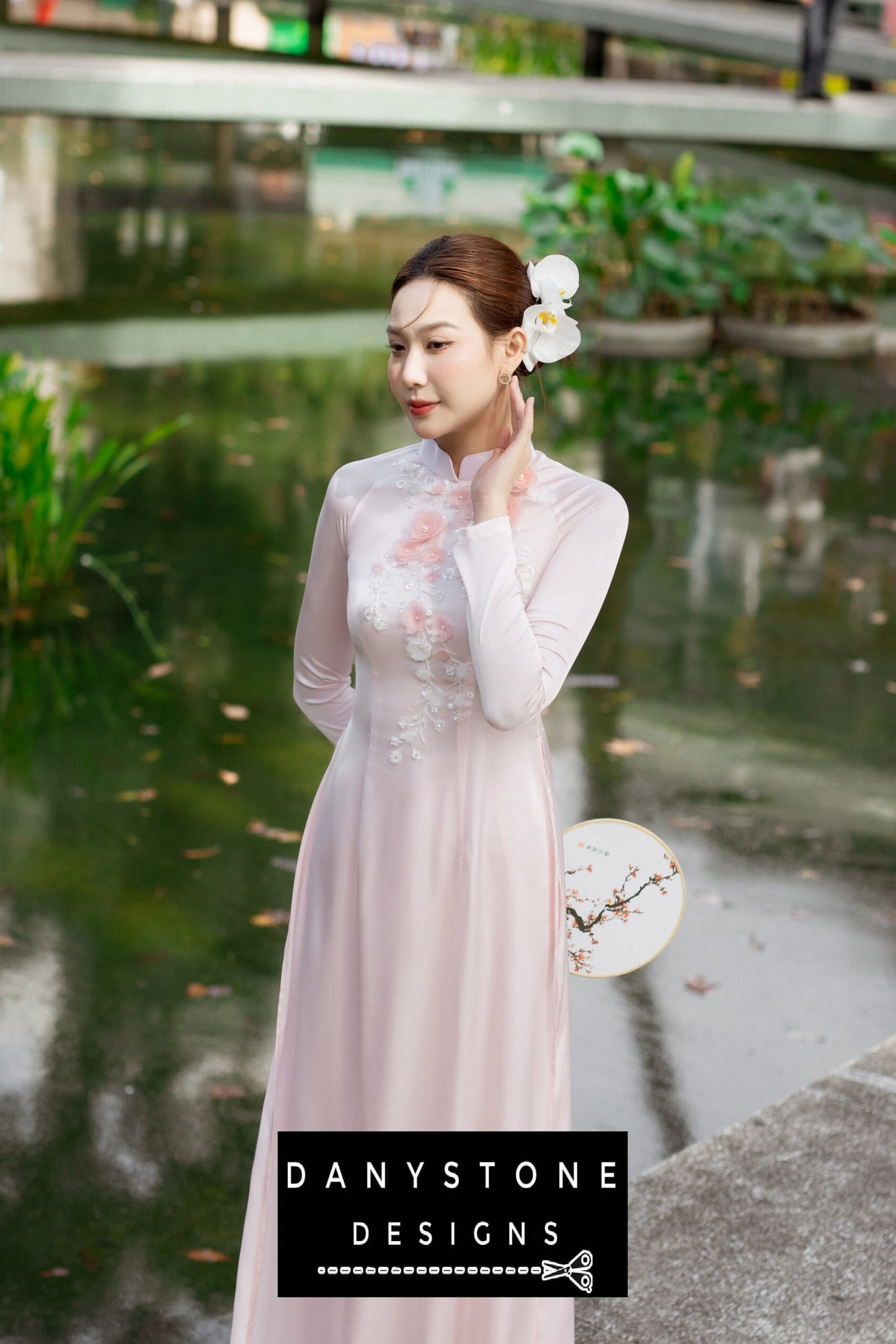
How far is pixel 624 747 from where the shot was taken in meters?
6.09

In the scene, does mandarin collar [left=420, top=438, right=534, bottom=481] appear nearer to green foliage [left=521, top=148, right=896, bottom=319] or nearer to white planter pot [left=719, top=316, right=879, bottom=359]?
green foliage [left=521, top=148, right=896, bottom=319]

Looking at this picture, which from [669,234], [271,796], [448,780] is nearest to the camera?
[448,780]

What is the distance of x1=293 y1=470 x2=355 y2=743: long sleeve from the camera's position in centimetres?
259

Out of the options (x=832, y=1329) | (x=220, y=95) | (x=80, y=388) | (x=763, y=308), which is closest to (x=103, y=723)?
(x=832, y=1329)

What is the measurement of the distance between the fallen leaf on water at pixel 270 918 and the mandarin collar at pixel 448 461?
254 cm

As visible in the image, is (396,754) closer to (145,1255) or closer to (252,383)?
(145,1255)

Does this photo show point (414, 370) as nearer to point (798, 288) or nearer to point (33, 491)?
point (33, 491)

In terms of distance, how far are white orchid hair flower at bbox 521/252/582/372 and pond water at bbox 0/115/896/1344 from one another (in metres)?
2.01

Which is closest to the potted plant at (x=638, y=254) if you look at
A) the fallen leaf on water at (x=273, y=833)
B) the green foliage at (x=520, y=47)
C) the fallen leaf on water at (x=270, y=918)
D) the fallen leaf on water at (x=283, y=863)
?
the fallen leaf on water at (x=273, y=833)

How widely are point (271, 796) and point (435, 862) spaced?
315 cm

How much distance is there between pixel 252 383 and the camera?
1088cm

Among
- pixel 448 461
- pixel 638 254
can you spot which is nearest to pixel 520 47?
pixel 638 254

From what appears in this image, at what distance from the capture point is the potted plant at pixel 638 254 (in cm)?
1255

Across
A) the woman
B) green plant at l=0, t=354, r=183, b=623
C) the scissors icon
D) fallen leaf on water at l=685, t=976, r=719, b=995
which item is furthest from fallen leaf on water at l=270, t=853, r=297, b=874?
the scissors icon
